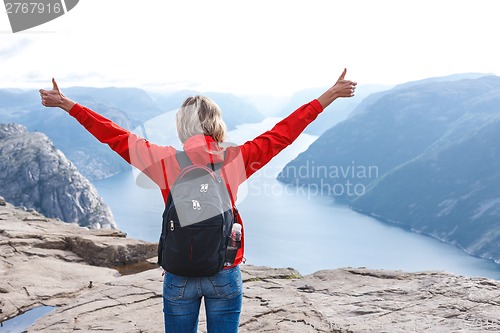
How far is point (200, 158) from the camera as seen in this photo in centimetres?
347

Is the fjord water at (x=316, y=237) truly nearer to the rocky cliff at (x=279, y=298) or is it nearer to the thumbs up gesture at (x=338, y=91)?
the rocky cliff at (x=279, y=298)

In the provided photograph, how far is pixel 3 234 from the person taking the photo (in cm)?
1418

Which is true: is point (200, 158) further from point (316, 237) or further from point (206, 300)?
point (316, 237)

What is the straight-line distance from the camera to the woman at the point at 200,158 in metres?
3.50

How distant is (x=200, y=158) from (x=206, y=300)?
1.16 m

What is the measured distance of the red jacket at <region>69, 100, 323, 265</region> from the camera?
349cm

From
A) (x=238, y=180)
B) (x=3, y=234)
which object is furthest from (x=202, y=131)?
(x=3, y=234)

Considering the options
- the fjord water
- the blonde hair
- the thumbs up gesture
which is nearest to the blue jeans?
the blonde hair

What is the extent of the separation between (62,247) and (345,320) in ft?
31.3

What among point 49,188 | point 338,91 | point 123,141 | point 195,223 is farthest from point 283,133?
point 49,188

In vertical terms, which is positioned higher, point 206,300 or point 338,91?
point 338,91

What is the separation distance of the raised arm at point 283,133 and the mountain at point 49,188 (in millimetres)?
126033

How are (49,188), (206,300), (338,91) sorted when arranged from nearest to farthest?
(206,300)
(338,91)
(49,188)

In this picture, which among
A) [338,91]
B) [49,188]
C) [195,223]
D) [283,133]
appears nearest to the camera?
[195,223]
